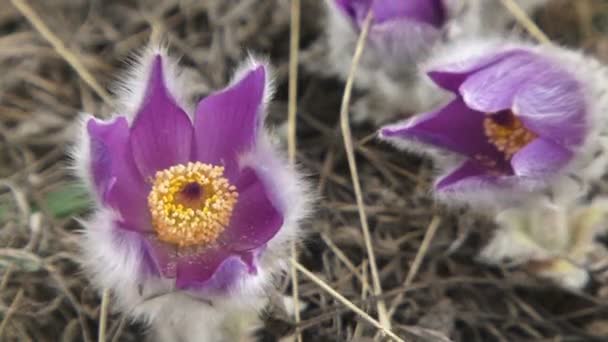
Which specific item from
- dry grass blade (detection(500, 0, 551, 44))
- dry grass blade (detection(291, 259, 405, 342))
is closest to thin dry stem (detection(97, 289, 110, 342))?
dry grass blade (detection(291, 259, 405, 342))

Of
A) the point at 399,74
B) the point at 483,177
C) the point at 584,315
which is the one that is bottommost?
the point at 584,315

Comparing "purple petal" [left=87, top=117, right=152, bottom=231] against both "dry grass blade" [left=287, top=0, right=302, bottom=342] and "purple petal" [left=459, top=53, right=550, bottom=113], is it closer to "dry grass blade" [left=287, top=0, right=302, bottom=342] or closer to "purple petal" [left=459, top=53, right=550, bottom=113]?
"dry grass blade" [left=287, top=0, right=302, bottom=342]

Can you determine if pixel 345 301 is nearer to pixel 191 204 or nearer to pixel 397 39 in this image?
pixel 191 204

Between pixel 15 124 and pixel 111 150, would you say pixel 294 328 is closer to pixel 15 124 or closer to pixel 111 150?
pixel 111 150

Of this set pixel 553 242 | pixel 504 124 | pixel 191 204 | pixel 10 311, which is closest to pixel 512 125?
pixel 504 124

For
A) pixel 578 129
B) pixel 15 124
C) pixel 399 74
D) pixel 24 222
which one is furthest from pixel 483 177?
pixel 15 124

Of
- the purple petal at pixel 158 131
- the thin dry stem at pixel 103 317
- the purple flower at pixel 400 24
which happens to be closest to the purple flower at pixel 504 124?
the purple flower at pixel 400 24
